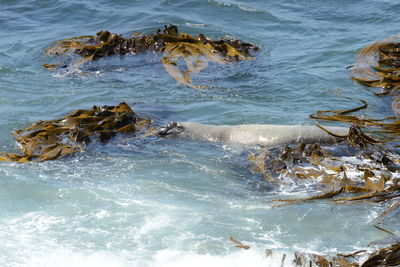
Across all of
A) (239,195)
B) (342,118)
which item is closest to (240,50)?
(342,118)

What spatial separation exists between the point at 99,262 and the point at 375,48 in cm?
668

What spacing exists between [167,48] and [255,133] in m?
3.82

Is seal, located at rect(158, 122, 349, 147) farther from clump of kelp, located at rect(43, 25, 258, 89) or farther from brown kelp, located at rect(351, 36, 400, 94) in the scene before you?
clump of kelp, located at rect(43, 25, 258, 89)

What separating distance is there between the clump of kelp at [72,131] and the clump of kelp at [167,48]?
7.00ft

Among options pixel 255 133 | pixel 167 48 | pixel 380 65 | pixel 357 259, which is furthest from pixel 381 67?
pixel 357 259

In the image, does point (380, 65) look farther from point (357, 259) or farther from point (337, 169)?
point (357, 259)

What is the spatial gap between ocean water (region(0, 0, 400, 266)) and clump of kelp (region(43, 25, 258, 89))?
233 mm

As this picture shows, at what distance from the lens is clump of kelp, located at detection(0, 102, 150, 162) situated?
6250 millimetres

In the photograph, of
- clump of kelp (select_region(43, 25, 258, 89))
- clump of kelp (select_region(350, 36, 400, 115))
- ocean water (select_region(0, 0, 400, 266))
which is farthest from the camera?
clump of kelp (select_region(43, 25, 258, 89))

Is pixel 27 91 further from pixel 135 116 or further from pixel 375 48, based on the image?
pixel 375 48

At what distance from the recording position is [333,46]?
9.95 meters

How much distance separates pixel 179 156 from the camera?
6.13 meters

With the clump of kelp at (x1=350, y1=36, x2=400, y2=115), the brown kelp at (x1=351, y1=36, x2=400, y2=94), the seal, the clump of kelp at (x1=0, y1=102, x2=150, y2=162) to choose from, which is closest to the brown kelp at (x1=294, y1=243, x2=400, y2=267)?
the seal

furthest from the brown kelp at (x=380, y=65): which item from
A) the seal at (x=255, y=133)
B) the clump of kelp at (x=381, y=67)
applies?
the seal at (x=255, y=133)
